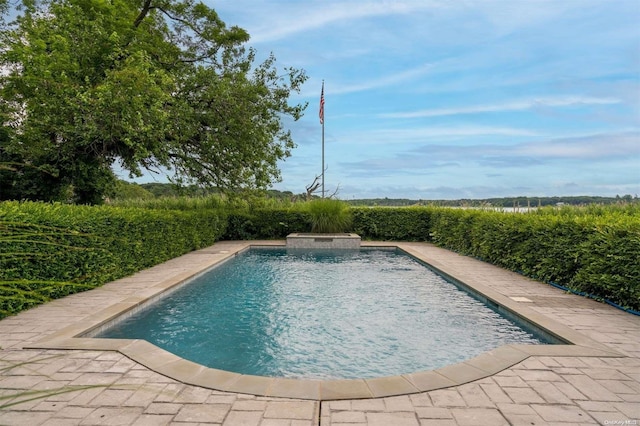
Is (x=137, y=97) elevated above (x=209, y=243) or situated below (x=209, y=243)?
above

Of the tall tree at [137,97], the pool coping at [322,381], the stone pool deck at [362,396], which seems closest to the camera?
the stone pool deck at [362,396]

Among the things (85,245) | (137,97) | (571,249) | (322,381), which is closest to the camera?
(322,381)

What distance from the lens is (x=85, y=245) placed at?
607 cm

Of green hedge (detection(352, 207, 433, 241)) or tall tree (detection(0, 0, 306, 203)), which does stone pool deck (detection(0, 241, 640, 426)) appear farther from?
green hedge (detection(352, 207, 433, 241))

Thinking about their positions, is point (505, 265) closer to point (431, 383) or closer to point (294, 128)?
point (431, 383)

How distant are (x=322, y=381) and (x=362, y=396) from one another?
0.40 metres

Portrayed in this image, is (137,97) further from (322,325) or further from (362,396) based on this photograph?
(362,396)

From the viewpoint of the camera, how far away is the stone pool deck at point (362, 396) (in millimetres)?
2533

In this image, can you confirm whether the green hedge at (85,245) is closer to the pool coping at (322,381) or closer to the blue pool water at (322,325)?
the pool coping at (322,381)

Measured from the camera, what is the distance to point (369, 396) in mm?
2850

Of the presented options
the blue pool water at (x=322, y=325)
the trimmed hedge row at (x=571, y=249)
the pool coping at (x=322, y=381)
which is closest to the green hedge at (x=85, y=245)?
the pool coping at (x=322, y=381)

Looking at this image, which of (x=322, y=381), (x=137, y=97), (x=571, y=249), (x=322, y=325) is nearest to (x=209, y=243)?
(x=137, y=97)

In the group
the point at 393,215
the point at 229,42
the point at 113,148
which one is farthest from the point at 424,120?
the point at 113,148

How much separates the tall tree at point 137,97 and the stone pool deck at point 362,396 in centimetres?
678
